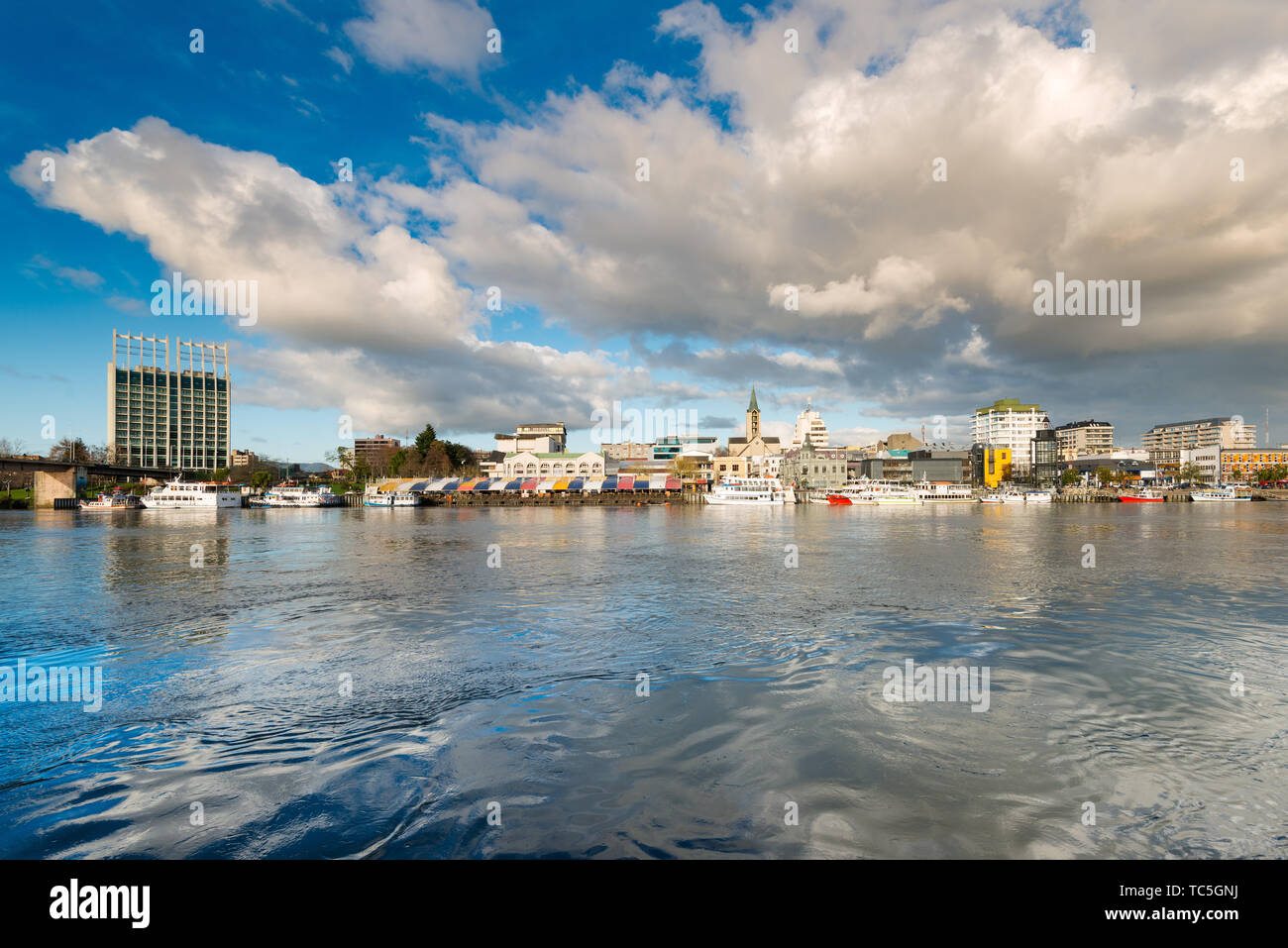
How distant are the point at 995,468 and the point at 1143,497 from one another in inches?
1774

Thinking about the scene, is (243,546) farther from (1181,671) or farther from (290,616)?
(1181,671)

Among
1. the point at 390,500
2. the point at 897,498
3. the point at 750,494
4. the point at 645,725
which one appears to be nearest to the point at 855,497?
the point at 897,498

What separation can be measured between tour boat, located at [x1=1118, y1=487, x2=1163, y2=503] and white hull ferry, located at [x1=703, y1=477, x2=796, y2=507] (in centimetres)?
7175

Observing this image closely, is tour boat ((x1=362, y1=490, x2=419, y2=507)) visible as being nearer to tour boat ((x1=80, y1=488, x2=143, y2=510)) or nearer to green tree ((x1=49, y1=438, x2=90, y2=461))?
tour boat ((x1=80, y1=488, x2=143, y2=510))

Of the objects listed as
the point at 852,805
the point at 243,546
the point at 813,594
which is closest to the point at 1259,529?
the point at 813,594

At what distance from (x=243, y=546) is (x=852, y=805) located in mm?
38559

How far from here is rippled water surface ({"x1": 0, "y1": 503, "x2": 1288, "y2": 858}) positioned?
5719 mm

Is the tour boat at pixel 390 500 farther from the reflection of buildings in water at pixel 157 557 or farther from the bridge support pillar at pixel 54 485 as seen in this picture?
the reflection of buildings in water at pixel 157 557

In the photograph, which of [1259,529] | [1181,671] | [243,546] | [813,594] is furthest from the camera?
[1259,529]

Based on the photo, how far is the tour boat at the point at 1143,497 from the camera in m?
124

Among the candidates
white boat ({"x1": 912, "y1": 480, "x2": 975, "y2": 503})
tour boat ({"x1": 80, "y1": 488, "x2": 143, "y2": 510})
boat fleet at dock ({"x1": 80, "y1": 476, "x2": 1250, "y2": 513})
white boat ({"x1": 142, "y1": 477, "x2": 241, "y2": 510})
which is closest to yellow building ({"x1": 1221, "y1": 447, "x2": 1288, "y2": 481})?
boat fleet at dock ({"x1": 80, "y1": 476, "x2": 1250, "y2": 513})

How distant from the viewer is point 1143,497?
12838 centimetres

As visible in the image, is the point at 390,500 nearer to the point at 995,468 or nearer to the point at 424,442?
the point at 424,442
